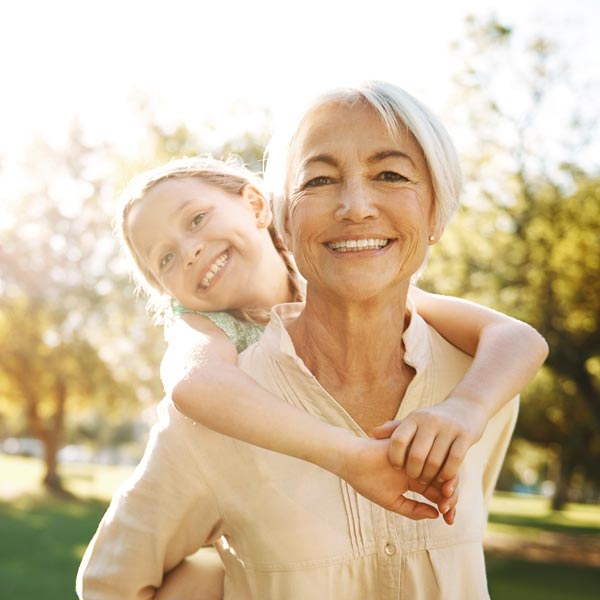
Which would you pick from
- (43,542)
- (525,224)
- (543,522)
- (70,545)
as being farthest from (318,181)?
(543,522)

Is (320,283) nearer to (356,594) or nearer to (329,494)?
(329,494)

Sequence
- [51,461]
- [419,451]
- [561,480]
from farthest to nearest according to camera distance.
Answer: [561,480] < [51,461] < [419,451]

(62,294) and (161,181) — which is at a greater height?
(161,181)

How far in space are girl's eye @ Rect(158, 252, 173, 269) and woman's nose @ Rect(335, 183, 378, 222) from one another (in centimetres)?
92

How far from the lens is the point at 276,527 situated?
197 cm

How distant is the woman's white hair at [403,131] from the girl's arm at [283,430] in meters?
0.51

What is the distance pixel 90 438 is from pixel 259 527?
73.0 metres

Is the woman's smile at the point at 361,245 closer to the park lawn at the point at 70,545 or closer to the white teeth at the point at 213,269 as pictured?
the white teeth at the point at 213,269

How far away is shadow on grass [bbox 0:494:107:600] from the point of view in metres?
15.9

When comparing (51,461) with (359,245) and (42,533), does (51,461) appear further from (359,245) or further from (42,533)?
(359,245)

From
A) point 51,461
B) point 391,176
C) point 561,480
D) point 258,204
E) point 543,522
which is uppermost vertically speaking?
point 391,176

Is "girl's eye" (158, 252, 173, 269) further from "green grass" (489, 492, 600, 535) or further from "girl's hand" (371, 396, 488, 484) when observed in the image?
"green grass" (489, 492, 600, 535)

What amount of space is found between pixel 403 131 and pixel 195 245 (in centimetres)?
89

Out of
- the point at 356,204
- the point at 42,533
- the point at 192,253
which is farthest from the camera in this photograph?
the point at 42,533
